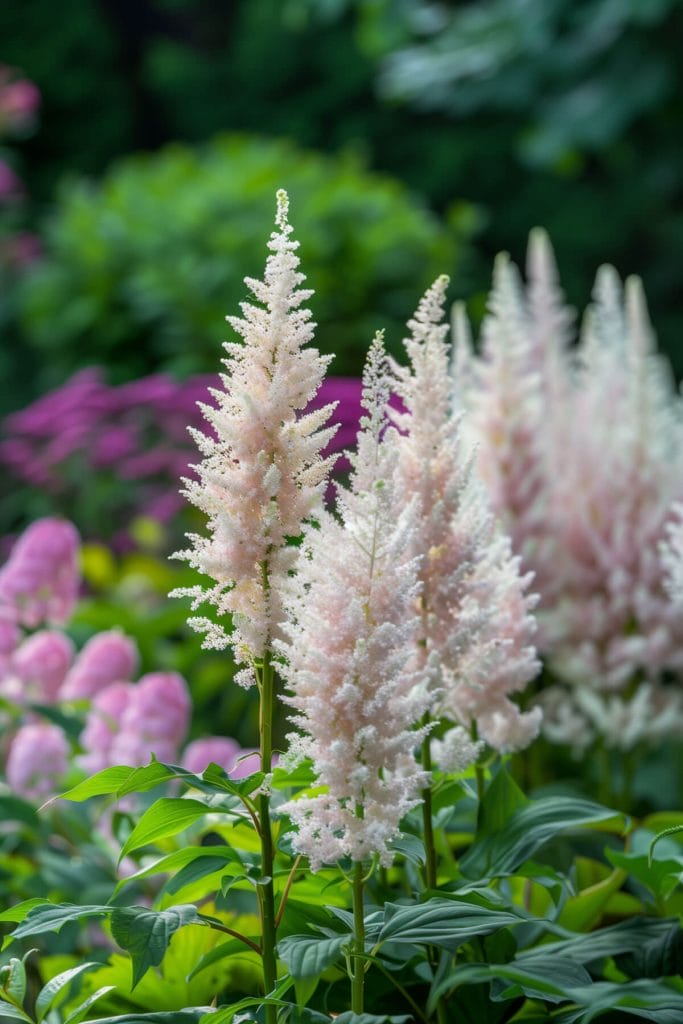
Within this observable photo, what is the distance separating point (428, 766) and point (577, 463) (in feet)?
3.76

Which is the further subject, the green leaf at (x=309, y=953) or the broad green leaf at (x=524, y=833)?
the broad green leaf at (x=524, y=833)

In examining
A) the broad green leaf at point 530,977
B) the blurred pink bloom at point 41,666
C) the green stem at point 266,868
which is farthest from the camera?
the blurred pink bloom at point 41,666

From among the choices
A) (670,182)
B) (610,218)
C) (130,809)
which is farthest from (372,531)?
(610,218)

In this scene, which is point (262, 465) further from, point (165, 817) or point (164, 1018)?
point (164, 1018)

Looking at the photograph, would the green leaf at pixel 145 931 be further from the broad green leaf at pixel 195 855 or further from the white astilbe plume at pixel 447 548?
the white astilbe plume at pixel 447 548

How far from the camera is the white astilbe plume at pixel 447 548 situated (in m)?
1.20

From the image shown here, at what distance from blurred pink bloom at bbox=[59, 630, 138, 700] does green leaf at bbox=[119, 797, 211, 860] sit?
936 mm

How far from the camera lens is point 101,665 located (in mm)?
2043

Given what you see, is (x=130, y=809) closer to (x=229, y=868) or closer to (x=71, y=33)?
(x=229, y=868)

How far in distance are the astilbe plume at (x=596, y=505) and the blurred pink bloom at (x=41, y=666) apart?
0.71 m

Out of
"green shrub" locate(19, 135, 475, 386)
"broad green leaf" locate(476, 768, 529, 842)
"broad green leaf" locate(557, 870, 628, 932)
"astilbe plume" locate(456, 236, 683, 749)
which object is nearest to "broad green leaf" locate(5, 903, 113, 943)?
"broad green leaf" locate(476, 768, 529, 842)

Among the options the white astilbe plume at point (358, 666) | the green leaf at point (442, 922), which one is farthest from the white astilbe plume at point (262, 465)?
the green leaf at point (442, 922)

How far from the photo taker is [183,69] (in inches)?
340

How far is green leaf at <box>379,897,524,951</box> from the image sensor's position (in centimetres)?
102
